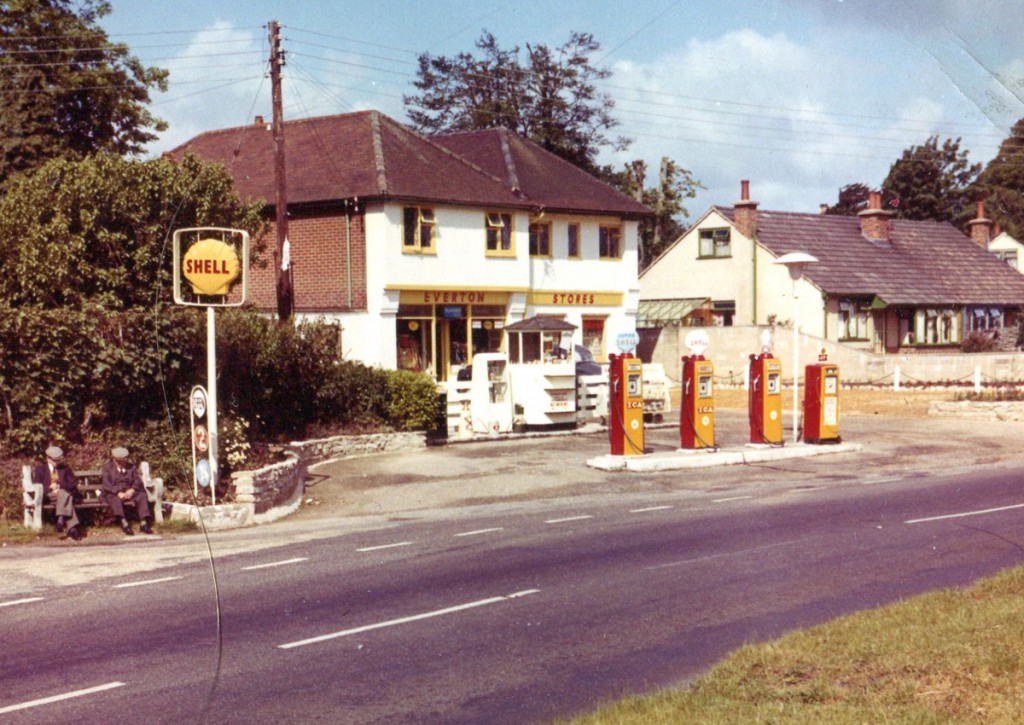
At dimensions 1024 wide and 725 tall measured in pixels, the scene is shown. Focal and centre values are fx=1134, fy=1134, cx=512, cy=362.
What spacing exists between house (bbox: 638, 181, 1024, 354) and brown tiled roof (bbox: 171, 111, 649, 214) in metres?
9.65

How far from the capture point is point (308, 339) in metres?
21.8

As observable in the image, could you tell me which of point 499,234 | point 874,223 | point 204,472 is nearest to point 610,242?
point 499,234

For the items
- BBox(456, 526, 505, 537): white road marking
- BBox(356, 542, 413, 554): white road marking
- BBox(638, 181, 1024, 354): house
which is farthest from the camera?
BBox(638, 181, 1024, 354): house

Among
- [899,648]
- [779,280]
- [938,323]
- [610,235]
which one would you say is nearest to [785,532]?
[899,648]

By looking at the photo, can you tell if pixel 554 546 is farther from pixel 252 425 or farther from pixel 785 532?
pixel 252 425

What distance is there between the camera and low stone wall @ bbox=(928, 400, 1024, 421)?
29.9m

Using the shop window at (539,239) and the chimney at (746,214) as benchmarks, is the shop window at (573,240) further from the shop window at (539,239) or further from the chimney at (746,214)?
the chimney at (746,214)

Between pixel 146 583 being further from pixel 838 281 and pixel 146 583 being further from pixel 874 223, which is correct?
pixel 874 223

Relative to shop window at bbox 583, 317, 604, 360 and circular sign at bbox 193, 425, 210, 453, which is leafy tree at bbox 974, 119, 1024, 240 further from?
circular sign at bbox 193, 425, 210, 453

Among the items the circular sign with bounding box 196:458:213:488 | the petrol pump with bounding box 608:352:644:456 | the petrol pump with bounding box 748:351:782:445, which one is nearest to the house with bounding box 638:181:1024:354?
the petrol pump with bounding box 748:351:782:445

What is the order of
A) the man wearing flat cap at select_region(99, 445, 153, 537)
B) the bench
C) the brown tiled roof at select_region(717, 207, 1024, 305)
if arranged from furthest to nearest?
the brown tiled roof at select_region(717, 207, 1024, 305), the man wearing flat cap at select_region(99, 445, 153, 537), the bench

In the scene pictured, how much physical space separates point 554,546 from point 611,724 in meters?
6.45

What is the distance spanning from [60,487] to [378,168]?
22.0 meters

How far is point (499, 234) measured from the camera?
1487 inches
